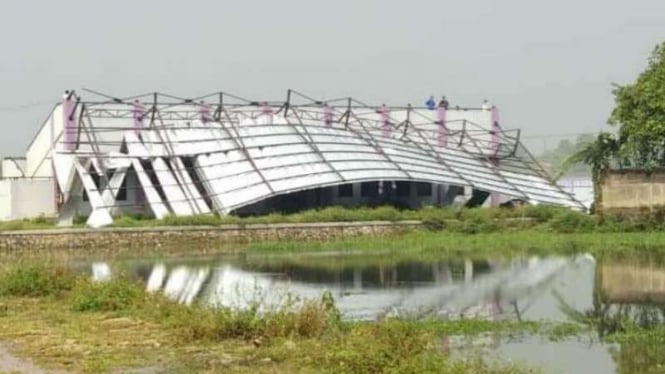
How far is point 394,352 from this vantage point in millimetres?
10820

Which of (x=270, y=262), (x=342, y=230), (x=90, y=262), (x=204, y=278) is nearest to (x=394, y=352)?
(x=204, y=278)

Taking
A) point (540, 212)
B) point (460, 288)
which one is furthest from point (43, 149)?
point (460, 288)

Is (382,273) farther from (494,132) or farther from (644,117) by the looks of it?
(494,132)

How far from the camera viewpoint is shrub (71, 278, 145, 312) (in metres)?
17.2

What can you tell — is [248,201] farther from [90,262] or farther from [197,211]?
[90,262]

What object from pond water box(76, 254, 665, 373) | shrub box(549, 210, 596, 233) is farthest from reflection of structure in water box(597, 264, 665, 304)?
shrub box(549, 210, 596, 233)

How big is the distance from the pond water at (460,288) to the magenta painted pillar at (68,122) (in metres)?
14.3

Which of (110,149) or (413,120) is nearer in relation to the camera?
(110,149)

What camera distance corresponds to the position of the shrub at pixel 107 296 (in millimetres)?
17219

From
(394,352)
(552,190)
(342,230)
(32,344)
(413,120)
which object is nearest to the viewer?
(394,352)

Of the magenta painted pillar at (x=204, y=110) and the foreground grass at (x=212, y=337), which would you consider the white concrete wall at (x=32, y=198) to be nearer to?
the magenta painted pillar at (x=204, y=110)

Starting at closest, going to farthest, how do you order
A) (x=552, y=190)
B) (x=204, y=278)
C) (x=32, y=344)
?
(x=32, y=344) → (x=204, y=278) → (x=552, y=190)

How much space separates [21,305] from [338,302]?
5962 mm

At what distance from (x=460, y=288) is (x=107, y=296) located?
7691 millimetres
